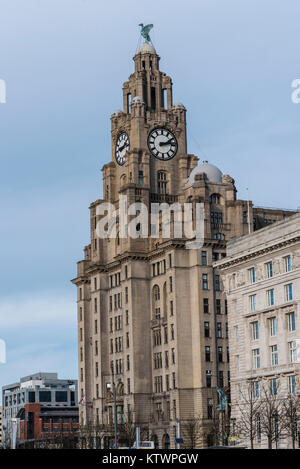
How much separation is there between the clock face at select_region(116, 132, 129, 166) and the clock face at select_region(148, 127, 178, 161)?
522 cm

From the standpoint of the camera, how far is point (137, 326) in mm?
162625

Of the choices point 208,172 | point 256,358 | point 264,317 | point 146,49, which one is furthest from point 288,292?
point 146,49

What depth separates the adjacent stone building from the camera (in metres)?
110

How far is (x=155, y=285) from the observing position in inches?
6432

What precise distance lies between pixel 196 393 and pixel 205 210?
1229 inches

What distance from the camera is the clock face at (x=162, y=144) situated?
175 metres

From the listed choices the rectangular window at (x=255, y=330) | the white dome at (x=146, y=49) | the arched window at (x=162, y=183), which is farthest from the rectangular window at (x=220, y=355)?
→ the white dome at (x=146, y=49)

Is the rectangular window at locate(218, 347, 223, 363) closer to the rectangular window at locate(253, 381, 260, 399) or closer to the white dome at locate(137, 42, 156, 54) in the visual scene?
the rectangular window at locate(253, 381, 260, 399)

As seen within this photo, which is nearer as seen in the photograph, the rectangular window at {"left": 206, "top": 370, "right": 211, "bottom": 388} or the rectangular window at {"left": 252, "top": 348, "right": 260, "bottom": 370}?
the rectangular window at {"left": 252, "top": 348, "right": 260, "bottom": 370}

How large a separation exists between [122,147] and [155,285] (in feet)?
103

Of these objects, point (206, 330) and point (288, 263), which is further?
point (206, 330)

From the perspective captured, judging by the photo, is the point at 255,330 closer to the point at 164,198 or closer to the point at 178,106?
the point at 164,198

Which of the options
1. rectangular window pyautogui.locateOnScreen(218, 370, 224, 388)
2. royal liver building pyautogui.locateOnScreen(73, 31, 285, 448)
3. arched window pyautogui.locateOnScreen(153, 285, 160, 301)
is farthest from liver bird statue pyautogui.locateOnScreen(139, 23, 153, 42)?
rectangular window pyautogui.locateOnScreen(218, 370, 224, 388)

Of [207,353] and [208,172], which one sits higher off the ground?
[208,172]
